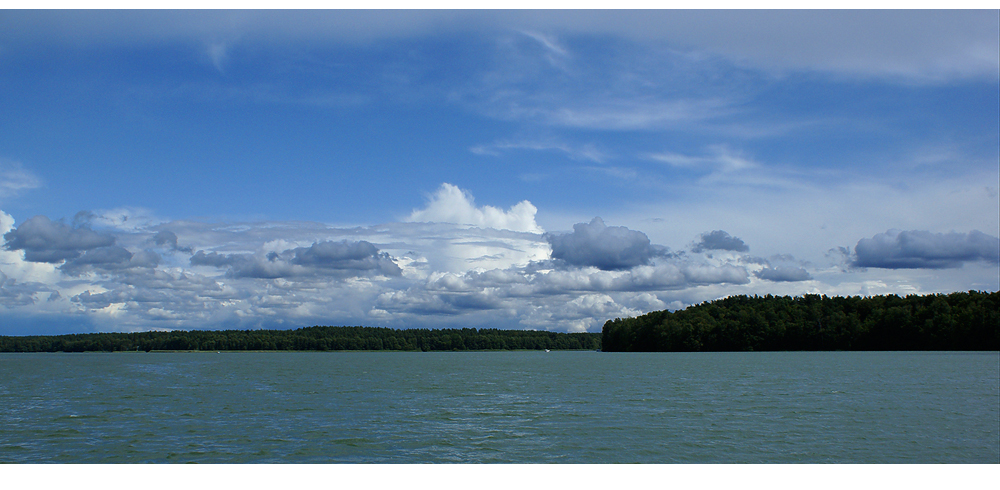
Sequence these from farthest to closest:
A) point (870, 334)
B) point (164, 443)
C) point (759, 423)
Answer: point (870, 334), point (759, 423), point (164, 443)

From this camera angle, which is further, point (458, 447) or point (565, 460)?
point (458, 447)

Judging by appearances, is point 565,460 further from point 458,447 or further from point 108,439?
point 108,439

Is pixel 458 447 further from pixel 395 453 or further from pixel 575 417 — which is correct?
pixel 575 417

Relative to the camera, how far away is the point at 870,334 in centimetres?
18512

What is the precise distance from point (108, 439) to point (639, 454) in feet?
84.7

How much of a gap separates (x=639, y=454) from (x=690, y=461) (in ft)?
7.49

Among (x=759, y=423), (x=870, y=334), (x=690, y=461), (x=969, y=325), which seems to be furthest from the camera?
(x=870, y=334)

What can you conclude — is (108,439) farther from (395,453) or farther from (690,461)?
(690,461)

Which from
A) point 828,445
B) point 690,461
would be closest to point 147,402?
point 690,461

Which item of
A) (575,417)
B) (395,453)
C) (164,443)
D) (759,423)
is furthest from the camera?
(575,417)

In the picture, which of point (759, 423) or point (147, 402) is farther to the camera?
point (147, 402)

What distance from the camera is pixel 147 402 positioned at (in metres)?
52.6

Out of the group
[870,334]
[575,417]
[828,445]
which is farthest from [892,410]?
[870,334]

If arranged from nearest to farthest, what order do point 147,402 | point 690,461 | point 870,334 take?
point 690,461, point 147,402, point 870,334
